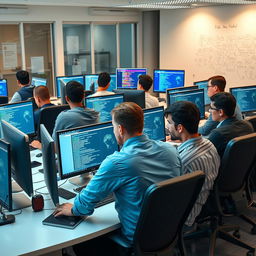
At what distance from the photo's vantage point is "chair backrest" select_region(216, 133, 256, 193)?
2611 mm

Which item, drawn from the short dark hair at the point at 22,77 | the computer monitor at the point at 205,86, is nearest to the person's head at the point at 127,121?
the computer monitor at the point at 205,86

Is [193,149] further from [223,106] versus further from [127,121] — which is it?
[223,106]

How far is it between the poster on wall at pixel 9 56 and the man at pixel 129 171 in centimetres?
590

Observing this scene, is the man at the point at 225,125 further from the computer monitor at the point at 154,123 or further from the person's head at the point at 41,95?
the person's head at the point at 41,95

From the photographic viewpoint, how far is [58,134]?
254 cm

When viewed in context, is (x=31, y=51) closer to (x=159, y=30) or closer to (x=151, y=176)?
(x=159, y=30)

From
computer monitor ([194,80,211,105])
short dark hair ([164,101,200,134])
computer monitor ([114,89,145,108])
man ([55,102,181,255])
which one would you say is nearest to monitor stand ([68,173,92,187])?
man ([55,102,181,255])

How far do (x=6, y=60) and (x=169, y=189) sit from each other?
6.41m

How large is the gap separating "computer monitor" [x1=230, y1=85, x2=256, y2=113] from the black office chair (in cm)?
321

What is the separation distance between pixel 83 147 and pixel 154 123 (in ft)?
3.44

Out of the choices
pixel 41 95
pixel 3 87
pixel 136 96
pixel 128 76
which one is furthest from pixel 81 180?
pixel 128 76

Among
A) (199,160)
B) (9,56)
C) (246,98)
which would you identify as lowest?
(199,160)

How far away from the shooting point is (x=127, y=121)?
7.13 ft

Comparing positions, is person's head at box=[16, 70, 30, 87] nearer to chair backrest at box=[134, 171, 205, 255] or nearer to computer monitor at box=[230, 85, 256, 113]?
computer monitor at box=[230, 85, 256, 113]
